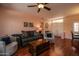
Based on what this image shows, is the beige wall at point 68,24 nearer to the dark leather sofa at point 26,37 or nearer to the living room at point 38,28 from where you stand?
the living room at point 38,28

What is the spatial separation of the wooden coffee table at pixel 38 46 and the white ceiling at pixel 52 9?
579mm

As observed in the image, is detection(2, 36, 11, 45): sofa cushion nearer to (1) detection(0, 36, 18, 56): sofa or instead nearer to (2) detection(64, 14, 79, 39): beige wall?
(1) detection(0, 36, 18, 56): sofa

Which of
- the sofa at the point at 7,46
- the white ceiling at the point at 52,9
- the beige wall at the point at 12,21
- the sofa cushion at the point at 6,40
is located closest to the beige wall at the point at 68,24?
the white ceiling at the point at 52,9

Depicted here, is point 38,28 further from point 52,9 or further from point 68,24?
point 68,24

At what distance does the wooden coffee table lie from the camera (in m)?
2.73

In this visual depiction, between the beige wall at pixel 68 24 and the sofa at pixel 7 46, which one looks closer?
the sofa at pixel 7 46

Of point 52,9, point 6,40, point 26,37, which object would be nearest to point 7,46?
point 6,40

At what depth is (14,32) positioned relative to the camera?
271 centimetres

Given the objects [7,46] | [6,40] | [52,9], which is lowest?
[7,46]

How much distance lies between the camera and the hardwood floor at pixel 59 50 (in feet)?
8.84

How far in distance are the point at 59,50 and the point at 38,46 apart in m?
0.48

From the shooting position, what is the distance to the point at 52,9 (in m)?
2.75

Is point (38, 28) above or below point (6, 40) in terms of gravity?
above

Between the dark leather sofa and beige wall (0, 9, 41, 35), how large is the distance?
3.7 inches
